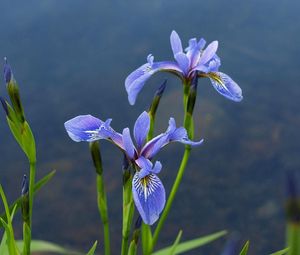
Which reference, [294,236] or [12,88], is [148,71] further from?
[294,236]

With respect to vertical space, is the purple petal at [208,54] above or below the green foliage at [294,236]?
below

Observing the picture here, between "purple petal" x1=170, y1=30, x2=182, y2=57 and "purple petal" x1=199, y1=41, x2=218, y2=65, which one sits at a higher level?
"purple petal" x1=170, y1=30, x2=182, y2=57

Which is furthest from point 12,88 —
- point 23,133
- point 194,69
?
point 194,69

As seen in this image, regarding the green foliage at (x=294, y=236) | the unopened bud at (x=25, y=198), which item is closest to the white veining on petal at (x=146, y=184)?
the unopened bud at (x=25, y=198)

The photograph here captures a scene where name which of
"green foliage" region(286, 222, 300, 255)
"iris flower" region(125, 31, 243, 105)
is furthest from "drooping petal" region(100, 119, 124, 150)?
"green foliage" region(286, 222, 300, 255)

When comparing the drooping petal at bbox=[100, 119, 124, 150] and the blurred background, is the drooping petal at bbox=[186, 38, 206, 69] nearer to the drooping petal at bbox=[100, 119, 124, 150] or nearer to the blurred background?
the drooping petal at bbox=[100, 119, 124, 150]

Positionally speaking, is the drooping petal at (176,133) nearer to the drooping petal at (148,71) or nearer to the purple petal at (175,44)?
the drooping petal at (148,71)
